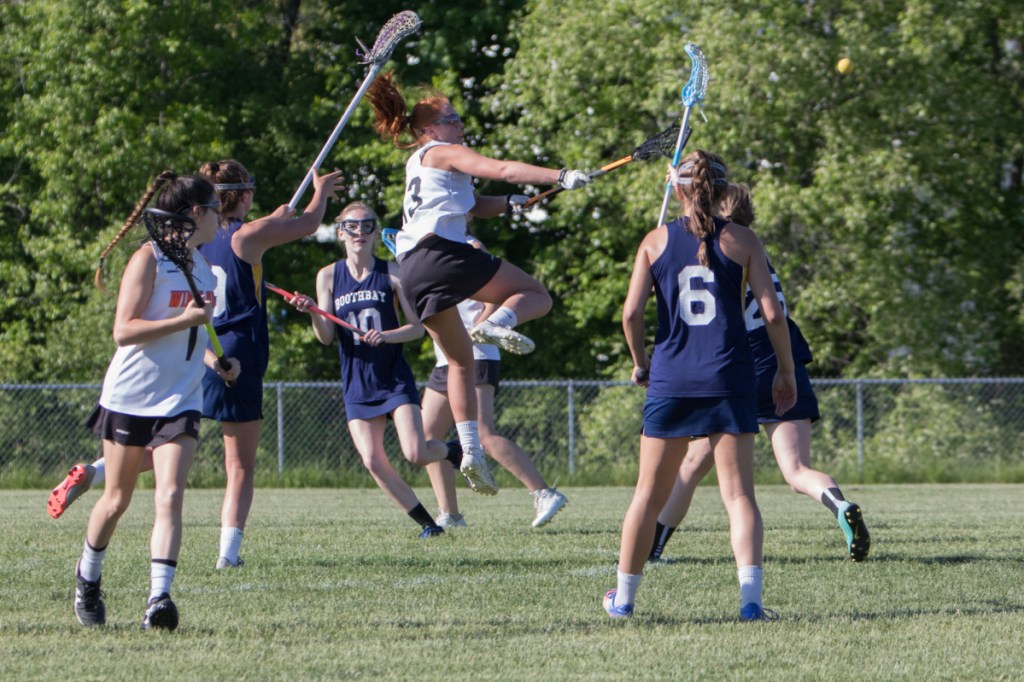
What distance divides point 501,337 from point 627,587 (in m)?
2.19

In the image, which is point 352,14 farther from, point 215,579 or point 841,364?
point 215,579

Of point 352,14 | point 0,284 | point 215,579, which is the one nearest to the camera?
point 215,579

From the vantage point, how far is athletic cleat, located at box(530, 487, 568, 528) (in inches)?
371

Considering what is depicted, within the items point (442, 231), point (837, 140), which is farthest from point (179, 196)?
point (837, 140)

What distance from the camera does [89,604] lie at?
18.6ft

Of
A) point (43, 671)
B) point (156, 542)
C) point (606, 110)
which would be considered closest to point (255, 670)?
point (43, 671)

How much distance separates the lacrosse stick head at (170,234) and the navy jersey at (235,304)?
189cm

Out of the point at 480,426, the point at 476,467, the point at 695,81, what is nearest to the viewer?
the point at 476,467

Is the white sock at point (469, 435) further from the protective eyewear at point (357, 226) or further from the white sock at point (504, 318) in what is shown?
the protective eyewear at point (357, 226)

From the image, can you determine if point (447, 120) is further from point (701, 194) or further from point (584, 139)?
point (584, 139)

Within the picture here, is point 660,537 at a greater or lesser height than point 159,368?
lesser

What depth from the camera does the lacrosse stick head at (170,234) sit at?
5363 mm

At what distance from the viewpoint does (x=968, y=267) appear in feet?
78.6

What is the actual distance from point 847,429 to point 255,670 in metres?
15.9
